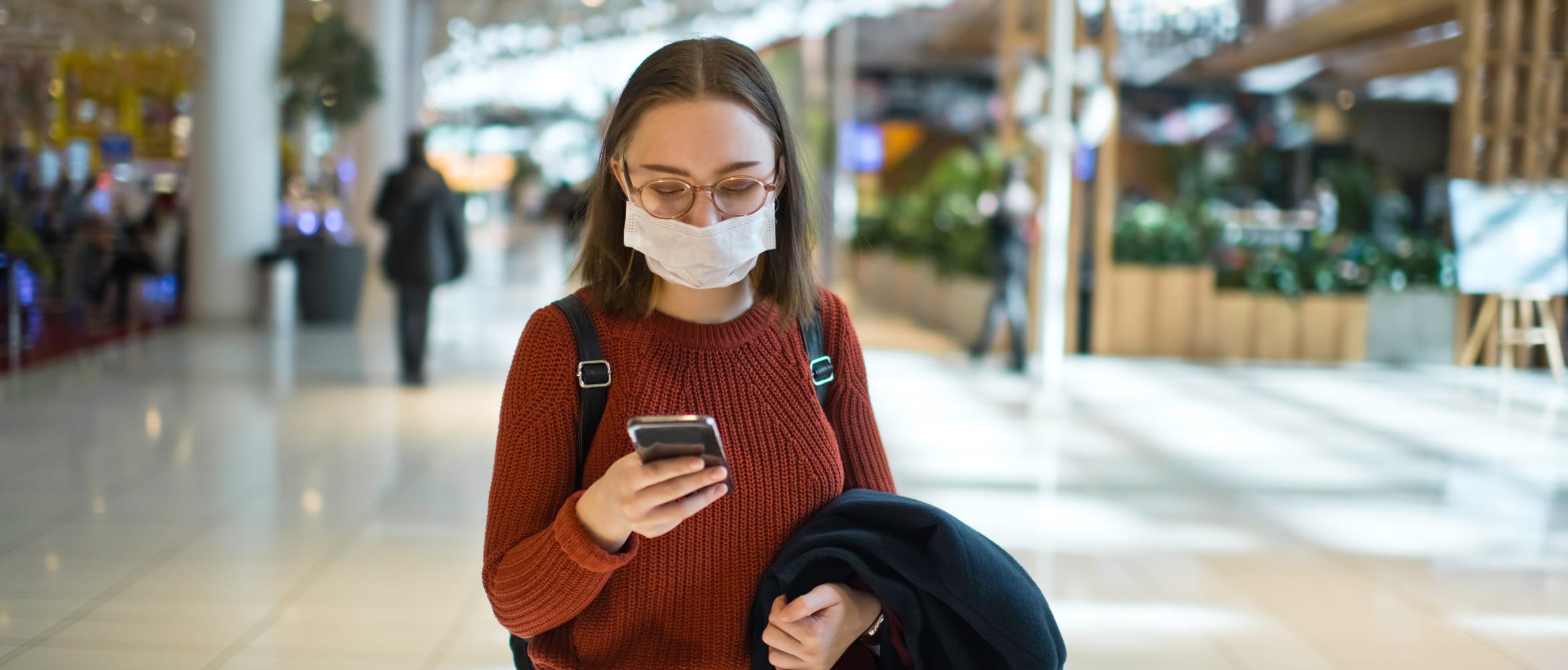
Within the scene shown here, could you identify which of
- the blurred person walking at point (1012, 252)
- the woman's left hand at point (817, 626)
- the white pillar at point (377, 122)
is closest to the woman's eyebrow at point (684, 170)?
the woman's left hand at point (817, 626)

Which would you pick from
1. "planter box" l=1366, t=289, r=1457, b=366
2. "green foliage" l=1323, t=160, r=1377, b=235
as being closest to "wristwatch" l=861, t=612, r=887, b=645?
"planter box" l=1366, t=289, r=1457, b=366

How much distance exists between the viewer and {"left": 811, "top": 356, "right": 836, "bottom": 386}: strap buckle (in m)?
1.60

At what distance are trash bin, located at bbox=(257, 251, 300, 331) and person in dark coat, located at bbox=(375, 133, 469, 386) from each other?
3743 millimetres

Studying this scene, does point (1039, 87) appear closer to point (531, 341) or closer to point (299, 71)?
point (299, 71)

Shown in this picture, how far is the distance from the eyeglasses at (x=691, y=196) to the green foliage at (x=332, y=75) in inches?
478

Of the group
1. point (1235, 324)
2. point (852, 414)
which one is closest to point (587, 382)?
point (852, 414)

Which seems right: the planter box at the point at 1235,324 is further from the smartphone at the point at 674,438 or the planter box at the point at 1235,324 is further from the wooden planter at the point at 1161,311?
the smartphone at the point at 674,438

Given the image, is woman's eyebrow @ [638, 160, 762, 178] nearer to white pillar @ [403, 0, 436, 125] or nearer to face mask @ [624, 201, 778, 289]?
face mask @ [624, 201, 778, 289]

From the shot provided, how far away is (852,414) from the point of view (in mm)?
1646

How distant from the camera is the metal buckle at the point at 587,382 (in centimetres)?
148

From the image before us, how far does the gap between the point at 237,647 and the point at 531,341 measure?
2.58 meters

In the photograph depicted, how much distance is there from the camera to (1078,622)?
12.9 feet

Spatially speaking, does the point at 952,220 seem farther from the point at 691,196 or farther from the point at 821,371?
the point at 691,196

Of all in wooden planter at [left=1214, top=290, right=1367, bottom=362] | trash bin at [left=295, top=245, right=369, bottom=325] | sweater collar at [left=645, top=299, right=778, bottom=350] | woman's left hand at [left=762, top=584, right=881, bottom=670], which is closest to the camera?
woman's left hand at [left=762, top=584, right=881, bottom=670]
